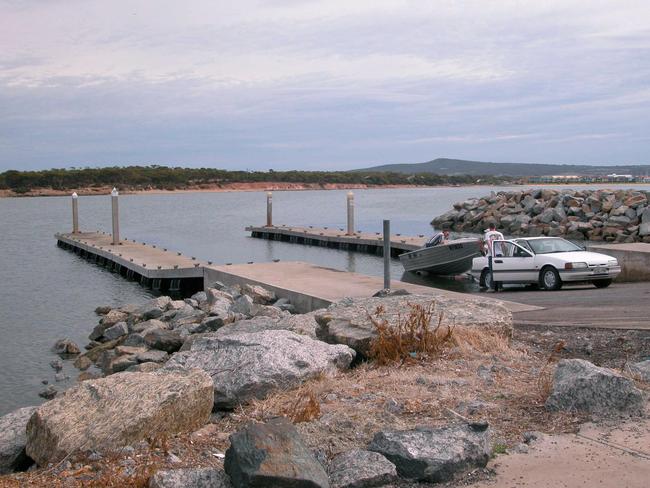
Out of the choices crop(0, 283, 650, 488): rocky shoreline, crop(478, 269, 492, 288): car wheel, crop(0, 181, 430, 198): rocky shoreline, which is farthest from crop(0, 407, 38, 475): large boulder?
crop(0, 181, 430, 198): rocky shoreline

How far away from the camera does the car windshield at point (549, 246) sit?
20.9 meters

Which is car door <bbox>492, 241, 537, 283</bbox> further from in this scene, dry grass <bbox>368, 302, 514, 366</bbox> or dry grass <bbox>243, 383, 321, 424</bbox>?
dry grass <bbox>243, 383, 321, 424</bbox>

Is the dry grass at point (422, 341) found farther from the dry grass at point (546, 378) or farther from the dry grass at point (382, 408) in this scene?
the dry grass at point (546, 378)

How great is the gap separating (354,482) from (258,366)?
7.80 feet

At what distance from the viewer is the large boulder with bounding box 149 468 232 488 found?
543cm

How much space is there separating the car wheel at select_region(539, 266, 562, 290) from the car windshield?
2.22 feet

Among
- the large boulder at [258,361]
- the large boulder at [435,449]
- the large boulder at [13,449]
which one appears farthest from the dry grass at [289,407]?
the large boulder at [13,449]

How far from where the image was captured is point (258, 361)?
7.84 metres

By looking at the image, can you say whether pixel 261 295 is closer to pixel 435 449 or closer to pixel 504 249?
pixel 504 249

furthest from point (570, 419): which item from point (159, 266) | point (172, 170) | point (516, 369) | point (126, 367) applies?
point (172, 170)

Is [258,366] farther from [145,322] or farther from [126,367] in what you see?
[145,322]

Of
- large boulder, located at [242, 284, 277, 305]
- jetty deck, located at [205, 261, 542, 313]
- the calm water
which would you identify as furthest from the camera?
large boulder, located at [242, 284, 277, 305]

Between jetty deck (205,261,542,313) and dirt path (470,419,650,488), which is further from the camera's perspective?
jetty deck (205,261,542,313)

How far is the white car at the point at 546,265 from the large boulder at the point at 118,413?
1433cm
